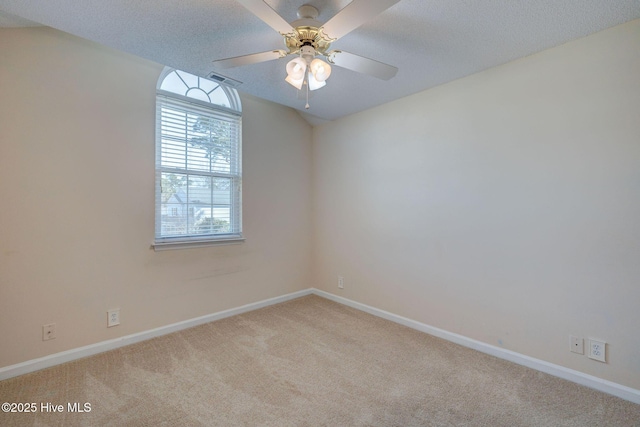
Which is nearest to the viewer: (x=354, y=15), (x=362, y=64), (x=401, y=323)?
(x=354, y=15)

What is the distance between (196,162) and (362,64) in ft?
6.45

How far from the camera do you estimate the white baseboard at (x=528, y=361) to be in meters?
1.78

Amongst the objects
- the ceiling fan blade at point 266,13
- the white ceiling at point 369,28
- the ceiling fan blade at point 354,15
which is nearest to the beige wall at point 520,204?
the white ceiling at point 369,28

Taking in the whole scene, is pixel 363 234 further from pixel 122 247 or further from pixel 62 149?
pixel 62 149

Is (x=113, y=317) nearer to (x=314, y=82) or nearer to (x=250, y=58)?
(x=250, y=58)

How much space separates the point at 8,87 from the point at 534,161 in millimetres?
3840

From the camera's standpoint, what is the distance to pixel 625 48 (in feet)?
5.76

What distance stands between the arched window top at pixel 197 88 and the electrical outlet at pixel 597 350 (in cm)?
366

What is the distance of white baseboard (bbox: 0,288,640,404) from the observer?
1.84m

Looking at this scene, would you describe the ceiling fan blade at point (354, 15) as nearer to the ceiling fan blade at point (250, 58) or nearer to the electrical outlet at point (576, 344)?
the ceiling fan blade at point (250, 58)

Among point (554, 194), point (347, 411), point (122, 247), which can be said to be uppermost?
point (554, 194)

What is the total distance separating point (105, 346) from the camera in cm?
233

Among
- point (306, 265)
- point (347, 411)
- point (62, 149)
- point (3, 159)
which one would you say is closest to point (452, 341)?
point (347, 411)

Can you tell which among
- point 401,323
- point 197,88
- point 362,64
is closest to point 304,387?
point 401,323
